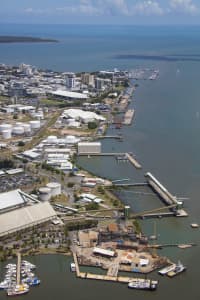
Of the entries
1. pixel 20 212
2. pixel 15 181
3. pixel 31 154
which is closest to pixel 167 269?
pixel 20 212

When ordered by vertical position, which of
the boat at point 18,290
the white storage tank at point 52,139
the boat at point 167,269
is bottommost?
the boat at point 18,290

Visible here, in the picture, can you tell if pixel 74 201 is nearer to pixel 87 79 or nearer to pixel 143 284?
pixel 143 284

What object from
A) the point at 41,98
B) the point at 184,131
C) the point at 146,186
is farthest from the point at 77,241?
the point at 41,98

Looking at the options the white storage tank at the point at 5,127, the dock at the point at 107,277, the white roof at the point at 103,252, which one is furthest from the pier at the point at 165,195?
the white storage tank at the point at 5,127

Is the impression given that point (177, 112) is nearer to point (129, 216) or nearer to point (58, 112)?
point (58, 112)

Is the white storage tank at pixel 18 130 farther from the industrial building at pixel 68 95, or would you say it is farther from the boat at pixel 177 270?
the boat at pixel 177 270

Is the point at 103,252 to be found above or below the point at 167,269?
above
